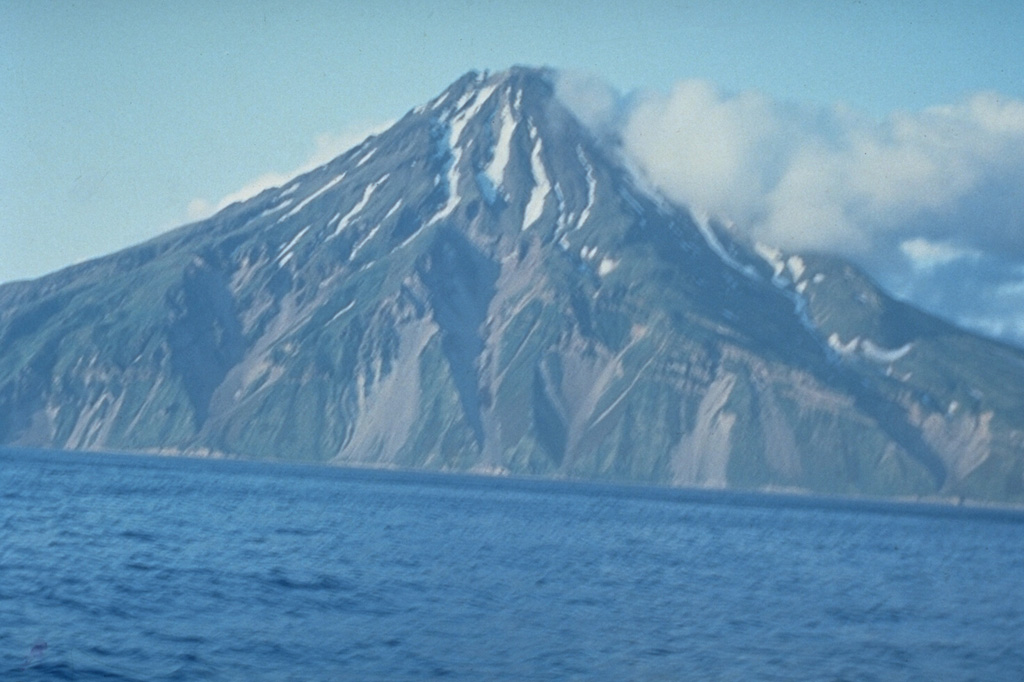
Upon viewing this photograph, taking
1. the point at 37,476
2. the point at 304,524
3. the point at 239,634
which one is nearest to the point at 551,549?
the point at 304,524

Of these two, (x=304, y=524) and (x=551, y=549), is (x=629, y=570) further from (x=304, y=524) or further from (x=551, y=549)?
(x=304, y=524)

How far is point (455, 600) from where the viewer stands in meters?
54.6

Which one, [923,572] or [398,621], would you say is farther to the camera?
[923,572]

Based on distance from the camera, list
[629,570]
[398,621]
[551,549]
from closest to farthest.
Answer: [398,621] < [629,570] < [551,549]

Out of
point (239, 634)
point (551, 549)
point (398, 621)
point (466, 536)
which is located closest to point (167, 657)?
point (239, 634)

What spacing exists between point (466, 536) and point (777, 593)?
2624 cm

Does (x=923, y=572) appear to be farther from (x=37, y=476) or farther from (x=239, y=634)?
(x=37, y=476)

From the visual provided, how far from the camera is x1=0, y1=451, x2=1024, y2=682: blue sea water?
136ft

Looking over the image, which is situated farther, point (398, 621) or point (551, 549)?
point (551, 549)

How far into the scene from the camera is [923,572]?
85.5 metres

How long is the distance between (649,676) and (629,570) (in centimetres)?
3051

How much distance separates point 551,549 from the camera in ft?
266

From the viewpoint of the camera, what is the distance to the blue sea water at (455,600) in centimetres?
4134

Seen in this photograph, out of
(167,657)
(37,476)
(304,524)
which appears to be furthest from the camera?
(37,476)
